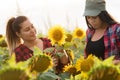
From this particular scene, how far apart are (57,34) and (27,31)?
0.89 feet

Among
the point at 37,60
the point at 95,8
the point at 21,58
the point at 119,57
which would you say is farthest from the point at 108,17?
the point at 37,60

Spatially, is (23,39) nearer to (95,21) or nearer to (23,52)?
(23,52)

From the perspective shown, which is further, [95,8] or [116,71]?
[95,8]

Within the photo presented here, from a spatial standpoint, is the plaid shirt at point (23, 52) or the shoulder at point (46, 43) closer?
the plaid shirt at point (23, 52)

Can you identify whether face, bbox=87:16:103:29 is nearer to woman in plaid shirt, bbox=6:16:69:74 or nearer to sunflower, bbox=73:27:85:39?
woman in plaid shirt, bbox=6:16:69:74

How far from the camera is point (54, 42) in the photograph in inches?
Answer: 126

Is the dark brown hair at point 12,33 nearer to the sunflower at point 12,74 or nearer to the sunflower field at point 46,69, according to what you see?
the sunflower field at point 46,69

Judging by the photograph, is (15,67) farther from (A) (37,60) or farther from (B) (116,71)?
(A) (37,60)

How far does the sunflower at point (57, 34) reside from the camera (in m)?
3.23

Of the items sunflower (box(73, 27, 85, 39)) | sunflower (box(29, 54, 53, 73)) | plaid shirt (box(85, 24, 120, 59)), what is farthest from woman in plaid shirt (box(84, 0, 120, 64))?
sunflower (box(73, 27, 85, 39))

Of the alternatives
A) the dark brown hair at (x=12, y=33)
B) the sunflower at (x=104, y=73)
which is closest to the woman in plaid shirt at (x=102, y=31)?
the dark brown hair at (x=12, y=33)

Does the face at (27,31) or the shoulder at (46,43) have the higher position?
the face at (27,31)

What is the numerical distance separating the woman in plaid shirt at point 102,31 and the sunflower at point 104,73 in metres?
2.01

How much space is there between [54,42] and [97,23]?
47 centimetres
